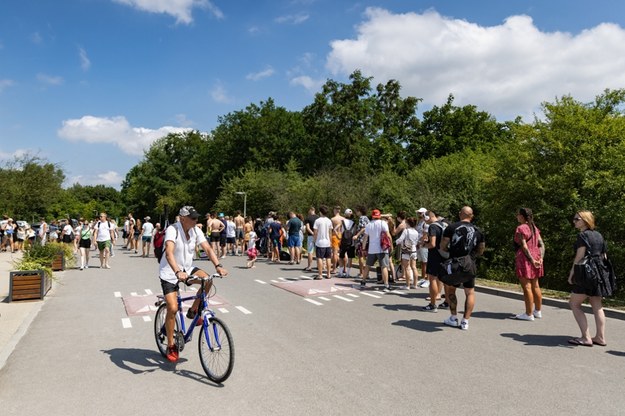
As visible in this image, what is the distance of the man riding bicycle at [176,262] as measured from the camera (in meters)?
5.08

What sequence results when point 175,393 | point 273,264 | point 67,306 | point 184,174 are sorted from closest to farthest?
point 175,393, point 67,306, point 273,264, point 184,174

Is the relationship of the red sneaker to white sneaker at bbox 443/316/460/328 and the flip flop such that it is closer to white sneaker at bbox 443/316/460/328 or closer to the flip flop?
white sneaker at bbox 443/316/460/328

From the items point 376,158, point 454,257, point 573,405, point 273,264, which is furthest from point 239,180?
point 573,405

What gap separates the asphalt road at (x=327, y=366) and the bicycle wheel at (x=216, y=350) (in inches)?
5.3

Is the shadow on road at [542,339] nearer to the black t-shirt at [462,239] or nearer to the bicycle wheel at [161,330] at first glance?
the black t-shirt at [462,239]

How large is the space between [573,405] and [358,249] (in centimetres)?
920

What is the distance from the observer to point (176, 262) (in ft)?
16.9

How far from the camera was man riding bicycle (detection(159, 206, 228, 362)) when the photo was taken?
5.08 m

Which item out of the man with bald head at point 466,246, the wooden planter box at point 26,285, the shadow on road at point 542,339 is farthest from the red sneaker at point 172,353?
the wooden planter box at point 26,285

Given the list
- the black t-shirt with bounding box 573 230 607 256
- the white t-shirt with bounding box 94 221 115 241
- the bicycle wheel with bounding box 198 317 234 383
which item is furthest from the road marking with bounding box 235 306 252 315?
the white t-shirt with bounding box 94 221 115 241

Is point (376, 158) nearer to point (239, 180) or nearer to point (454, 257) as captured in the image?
point (239, 180)

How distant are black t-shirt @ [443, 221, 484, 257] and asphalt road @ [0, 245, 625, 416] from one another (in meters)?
1.20

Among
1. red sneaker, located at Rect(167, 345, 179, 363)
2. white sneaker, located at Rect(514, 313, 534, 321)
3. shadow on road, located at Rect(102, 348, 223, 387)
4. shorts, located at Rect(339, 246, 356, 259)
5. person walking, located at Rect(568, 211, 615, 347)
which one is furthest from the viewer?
shorts, located at Rect(339, 246, 356, 259)

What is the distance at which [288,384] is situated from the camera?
4668mm
